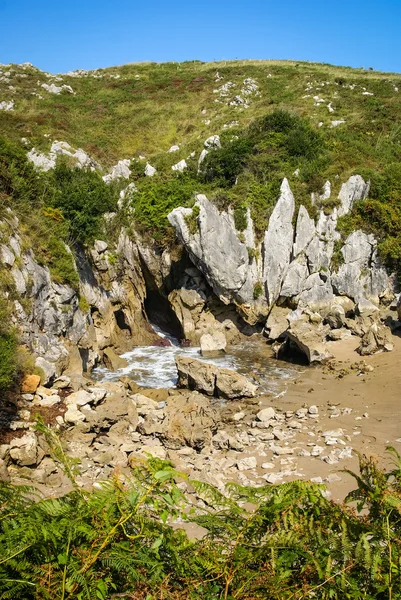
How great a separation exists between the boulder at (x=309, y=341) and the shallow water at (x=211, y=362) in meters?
0.97

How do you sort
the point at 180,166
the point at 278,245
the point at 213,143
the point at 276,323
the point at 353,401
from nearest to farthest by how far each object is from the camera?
the point at 353,401, the point at 276,323, the point at 278,245, the point at 180,166, the point at 213,143

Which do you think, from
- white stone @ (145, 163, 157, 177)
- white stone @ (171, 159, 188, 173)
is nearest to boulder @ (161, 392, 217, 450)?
white stone @ (171, 159, 188, 173)

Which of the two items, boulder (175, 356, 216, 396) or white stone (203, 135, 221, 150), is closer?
boulder (175, 356, 216, 396)

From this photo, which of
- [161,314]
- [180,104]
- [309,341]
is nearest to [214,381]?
[309,341]

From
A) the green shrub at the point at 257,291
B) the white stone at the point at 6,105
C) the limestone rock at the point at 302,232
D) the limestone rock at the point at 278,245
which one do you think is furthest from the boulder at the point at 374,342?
the white stone at the point at 6,105

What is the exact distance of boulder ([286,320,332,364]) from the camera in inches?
709

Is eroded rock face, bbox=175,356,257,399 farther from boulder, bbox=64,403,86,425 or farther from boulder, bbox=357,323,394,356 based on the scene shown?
boulder, bbox=357,323,394,356

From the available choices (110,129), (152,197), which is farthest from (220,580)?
(110,129)

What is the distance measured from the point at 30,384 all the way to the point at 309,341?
38.5 ft

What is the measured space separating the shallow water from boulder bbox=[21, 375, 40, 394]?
4672mm

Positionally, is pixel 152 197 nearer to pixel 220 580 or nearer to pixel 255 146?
pixel 255 146

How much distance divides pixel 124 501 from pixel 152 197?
2346 cm

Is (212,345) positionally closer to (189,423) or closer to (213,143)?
(189,423)

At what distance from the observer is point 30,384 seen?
41.0 ft
